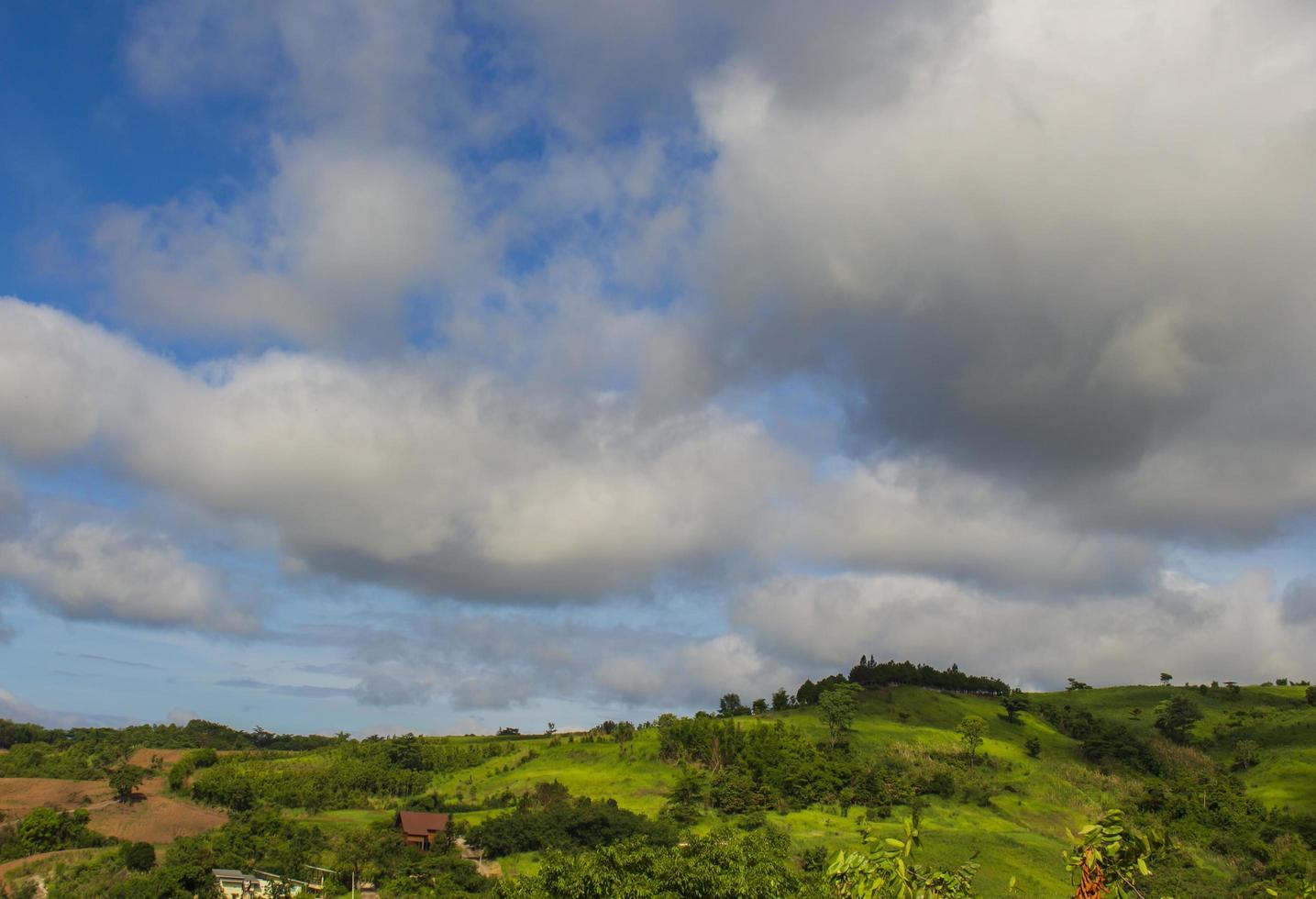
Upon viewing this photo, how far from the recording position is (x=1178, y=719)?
153m

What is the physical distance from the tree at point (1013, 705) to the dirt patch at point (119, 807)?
417 ft

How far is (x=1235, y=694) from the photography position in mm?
178000

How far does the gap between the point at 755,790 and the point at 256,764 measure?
82.6 m

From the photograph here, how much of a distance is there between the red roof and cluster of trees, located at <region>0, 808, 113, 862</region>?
38375 millimetres

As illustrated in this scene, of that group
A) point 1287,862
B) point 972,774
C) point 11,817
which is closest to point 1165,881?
point 1287,862

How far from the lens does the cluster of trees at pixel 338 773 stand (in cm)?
12625

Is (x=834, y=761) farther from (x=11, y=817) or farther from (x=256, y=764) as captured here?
(x=11, y=817)

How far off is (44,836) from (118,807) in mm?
19008

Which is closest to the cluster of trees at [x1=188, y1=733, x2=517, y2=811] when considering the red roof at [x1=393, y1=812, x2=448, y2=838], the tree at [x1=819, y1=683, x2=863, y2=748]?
the red roof at [x1=393, y1=812, x2=448, y2=838]

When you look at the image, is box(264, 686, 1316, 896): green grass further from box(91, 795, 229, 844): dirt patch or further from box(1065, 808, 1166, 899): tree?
box(1065, 808, 1166, 899): tree

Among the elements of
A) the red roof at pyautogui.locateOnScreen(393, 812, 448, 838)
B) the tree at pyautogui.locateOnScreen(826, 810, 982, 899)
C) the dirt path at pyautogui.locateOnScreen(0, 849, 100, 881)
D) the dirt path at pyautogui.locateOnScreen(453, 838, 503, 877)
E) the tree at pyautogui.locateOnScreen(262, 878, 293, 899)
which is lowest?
the dirt path at pyautogui.locateOnScreen(0, 849, 100, 881)

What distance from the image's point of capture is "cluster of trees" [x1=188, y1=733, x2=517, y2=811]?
12625cm

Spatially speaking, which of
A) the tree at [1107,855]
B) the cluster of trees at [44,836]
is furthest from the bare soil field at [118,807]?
the tree at [1107,855]

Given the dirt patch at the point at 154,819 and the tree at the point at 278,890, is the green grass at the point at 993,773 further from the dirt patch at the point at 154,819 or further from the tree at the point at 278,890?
the tree at the point at 278,890
